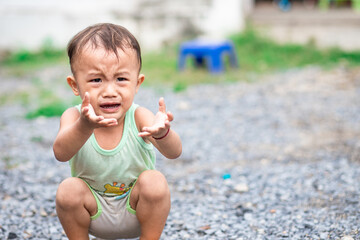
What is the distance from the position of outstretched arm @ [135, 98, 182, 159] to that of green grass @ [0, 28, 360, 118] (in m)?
3.78

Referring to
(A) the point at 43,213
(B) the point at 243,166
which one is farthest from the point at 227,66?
(A) the point at 43,213

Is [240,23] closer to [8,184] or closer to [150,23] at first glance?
[150,23]

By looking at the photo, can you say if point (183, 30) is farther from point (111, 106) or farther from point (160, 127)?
point (160, 127)

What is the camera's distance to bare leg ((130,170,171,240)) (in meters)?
1.80

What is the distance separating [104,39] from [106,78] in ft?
0.56

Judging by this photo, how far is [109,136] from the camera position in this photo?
74.1 inches

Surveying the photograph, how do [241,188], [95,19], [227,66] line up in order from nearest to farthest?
[241,188] < [227,66] < [95,19]

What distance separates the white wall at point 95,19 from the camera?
9.09m

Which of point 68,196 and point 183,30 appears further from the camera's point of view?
point 183,30

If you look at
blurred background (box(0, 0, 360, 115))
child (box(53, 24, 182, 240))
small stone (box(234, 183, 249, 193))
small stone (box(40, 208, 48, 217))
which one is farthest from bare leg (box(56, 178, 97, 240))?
blurred background (box(0, 0, 360, 115))

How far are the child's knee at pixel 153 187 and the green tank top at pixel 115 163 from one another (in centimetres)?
9

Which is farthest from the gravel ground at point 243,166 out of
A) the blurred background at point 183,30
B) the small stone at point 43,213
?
the blurred background at point 183,30

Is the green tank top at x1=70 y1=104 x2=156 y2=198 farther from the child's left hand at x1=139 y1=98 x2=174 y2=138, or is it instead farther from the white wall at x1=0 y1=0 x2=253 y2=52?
the white wall at x1=0 y1=0 x2=253 y2=52

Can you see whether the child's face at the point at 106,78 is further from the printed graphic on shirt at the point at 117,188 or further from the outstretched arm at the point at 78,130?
the printed graphic on shirt at the point at 117,188
